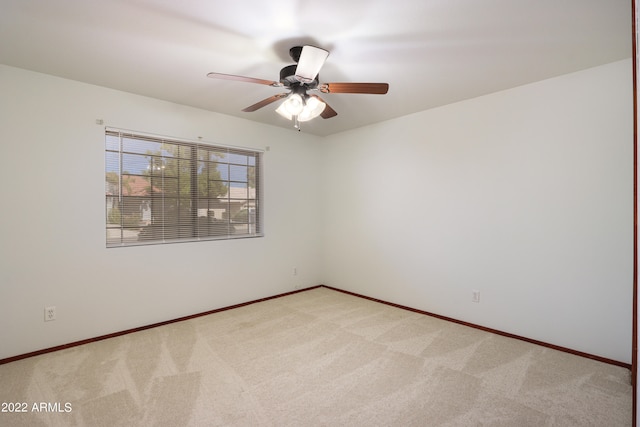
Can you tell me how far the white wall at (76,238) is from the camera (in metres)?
2.52

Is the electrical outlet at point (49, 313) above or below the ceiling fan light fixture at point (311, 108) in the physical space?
below

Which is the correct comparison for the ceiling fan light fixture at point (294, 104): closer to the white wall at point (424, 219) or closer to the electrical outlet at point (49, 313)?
the white wall at point (424, 219)

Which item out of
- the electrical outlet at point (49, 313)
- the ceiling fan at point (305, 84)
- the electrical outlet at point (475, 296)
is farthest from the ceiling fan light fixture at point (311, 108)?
the electrical outlet at point (49, 313)

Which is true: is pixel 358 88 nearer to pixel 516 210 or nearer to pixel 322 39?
pixel 322 39

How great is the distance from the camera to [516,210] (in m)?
2.92

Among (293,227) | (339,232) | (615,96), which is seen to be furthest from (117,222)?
(615,96)

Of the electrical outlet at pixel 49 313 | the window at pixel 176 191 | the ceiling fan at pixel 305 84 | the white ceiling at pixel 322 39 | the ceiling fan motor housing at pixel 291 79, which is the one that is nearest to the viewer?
the white ceiling at pixel 322 39

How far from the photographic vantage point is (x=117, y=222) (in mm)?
3031

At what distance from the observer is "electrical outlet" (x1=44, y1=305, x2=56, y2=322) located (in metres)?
2.65

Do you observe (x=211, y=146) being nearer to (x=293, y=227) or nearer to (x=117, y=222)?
(x=117, y=222)

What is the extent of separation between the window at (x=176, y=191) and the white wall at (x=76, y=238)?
112 millimetres

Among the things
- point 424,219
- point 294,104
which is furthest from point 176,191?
point 424,219

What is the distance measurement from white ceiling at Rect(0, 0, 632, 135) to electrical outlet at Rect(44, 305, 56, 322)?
6.73 feet

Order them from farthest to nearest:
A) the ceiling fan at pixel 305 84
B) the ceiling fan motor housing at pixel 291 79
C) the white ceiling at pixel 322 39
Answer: the ceiling fan motor housing at pixel 291 79
the ceiling fan at pixel 305 84
the white ceiling at pixel 322 39
